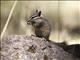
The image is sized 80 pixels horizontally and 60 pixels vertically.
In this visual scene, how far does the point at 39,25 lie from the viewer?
229 cm

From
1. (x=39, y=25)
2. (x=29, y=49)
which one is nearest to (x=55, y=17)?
(x=39, y=25)

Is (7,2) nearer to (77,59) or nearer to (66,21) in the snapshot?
(66,21)

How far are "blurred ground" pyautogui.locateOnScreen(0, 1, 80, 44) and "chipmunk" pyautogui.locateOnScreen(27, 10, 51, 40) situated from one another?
0.21 m

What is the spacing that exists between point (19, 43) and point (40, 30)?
1.27ft

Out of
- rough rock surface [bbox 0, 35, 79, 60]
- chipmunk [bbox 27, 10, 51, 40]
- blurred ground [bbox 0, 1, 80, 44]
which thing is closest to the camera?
rough rock surface [bbox 0, 35, 79, 60]

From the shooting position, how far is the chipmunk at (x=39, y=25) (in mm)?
2268

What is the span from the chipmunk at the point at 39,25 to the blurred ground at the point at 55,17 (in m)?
0.21

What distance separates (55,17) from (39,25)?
0.37m

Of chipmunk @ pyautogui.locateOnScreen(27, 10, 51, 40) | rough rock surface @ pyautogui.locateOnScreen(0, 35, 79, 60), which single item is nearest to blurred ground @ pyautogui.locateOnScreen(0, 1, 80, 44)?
chipmunk @ pyautogui.locateOnScreen(27, 10, 51, 40)

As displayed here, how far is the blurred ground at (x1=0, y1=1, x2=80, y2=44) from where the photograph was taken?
2.54 metres

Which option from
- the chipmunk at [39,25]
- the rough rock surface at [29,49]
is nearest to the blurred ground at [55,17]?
the chipmunk at [39,25]

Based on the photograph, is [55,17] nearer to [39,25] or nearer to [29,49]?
[39,25]

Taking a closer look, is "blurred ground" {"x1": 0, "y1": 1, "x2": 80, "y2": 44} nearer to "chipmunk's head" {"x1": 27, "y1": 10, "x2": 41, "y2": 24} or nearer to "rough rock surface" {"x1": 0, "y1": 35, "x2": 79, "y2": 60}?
"chipmunk's head" {"x1": 27, "y1": 10, "x2": 41, "y2": 24}

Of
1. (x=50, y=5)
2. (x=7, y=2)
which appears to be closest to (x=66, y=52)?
(x=50, y=5)
